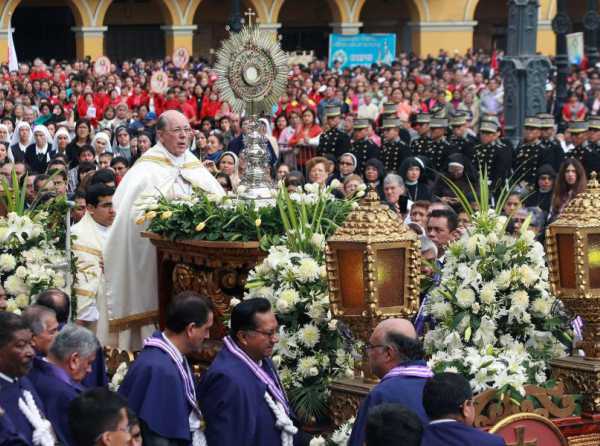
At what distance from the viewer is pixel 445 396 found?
19.3 ft

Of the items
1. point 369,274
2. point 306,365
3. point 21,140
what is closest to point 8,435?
point 369,274

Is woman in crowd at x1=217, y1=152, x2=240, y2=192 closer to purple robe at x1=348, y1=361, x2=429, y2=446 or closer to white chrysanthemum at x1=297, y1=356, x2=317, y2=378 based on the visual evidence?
white chrysanthemum at x1=297, y1=356, x2=317, y2=378

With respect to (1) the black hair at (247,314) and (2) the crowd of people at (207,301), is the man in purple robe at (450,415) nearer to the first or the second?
(2) the crowd of people at (207,301)

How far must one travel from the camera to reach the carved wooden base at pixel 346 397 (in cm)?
718

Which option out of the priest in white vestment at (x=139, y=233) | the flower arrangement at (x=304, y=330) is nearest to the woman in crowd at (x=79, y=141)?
the priest in white vestment at (x=139, y=233)

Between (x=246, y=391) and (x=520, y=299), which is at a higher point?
(x=520, y=299)

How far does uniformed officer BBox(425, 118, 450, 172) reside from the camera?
18045 mm

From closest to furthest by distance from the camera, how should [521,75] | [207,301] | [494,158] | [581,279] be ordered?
[207,301] < [581,279] < [494,158] < [521,75]

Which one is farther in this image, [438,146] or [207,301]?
[438,146]

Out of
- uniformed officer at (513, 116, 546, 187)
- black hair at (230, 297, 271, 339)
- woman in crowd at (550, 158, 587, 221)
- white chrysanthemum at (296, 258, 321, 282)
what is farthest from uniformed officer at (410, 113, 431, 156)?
black hair at (230, 297, 271, 339)

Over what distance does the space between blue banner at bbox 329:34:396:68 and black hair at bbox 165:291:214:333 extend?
93.5 feet

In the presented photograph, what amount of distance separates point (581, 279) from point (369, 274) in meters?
1.15

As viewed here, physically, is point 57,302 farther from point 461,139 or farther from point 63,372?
point 461,139

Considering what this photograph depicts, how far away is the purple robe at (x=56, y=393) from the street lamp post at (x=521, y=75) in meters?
14.4
